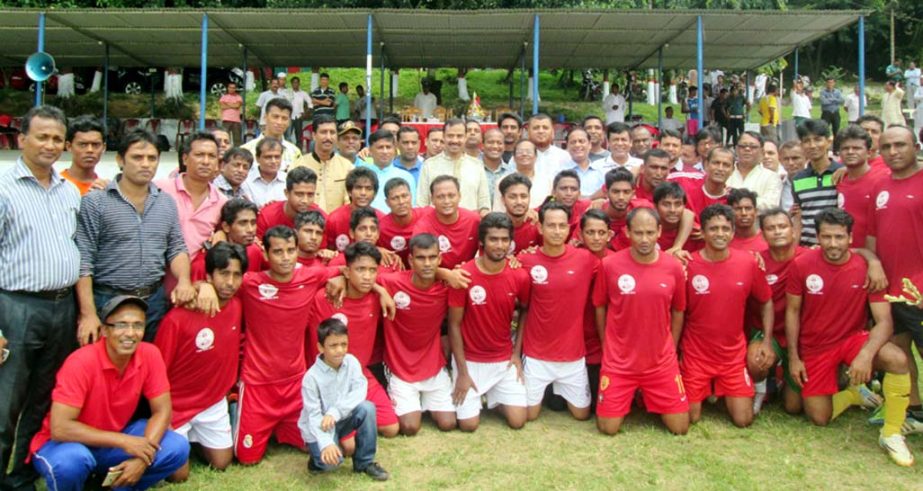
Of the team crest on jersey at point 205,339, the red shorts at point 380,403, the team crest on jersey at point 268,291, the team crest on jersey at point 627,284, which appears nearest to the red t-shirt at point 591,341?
the team crest on jersey at point 627,284

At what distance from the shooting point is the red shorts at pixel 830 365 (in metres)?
5.38

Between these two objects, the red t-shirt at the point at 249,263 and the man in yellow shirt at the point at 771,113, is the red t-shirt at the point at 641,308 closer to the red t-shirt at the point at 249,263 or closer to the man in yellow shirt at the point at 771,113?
the red t-shirt at the point at 249,263

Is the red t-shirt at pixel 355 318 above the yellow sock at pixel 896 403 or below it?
above

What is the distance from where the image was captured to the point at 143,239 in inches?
180

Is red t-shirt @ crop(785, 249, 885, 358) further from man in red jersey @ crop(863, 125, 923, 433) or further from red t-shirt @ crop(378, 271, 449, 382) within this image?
red t-shirt @ crop(378, 271, 449, 382)

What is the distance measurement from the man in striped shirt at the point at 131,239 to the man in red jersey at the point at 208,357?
21 centimetres

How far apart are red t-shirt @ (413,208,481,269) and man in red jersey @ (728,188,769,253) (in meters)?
2.18

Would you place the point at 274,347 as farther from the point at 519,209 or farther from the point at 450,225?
the point at 519,209

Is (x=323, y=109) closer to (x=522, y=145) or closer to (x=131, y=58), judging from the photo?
(x=131, y=58)

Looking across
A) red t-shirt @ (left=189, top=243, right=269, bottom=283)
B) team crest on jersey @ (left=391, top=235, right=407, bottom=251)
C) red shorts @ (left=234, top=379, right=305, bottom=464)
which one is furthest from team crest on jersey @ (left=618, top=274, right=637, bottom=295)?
red t-shirt @ (left=189, top=243, right=269, bottom=283)

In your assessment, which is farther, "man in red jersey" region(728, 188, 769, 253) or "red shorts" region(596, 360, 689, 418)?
"man in red jersey" region(728, 188, 769, 253)

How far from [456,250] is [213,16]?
10.6m

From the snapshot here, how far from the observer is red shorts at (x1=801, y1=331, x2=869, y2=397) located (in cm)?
538

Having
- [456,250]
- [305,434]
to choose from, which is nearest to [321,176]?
[456,250]
